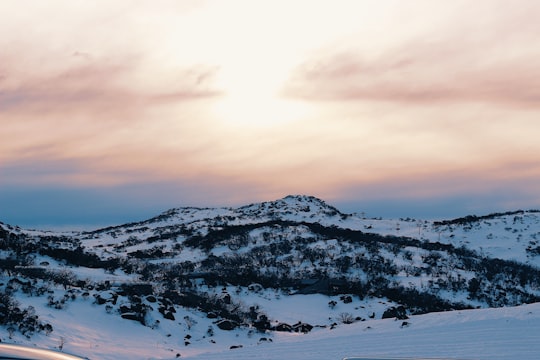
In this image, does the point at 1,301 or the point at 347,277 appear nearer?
the point at 1,301

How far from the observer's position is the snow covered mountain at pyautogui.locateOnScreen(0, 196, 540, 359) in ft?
60.1

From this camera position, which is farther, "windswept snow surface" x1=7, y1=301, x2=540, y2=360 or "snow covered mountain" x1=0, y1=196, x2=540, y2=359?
"snow covered mountain" x1=0, y1=196, x2=540, y2=359

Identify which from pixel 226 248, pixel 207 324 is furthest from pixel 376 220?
pixel 207 324

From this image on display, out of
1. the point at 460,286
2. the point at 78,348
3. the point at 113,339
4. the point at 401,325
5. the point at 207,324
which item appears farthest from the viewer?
the point at 460,286

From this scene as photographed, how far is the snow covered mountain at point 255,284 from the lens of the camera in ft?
60.1

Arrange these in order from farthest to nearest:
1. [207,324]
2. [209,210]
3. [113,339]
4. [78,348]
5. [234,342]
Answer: [209,210] → [207,324] → [234,342] → [113,339] → [78,348]

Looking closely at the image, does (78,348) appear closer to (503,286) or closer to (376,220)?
(503,286)

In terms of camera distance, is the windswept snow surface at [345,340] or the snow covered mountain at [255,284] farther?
the snow covered mountain at [255,284]

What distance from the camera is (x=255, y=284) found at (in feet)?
104

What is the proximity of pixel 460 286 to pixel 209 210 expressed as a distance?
72572 millimetres

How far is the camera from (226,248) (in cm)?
4856

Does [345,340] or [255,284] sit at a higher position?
[345,340]

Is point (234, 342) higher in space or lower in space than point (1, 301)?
A: lower

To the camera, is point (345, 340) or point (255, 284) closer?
→ point (345, 340)
